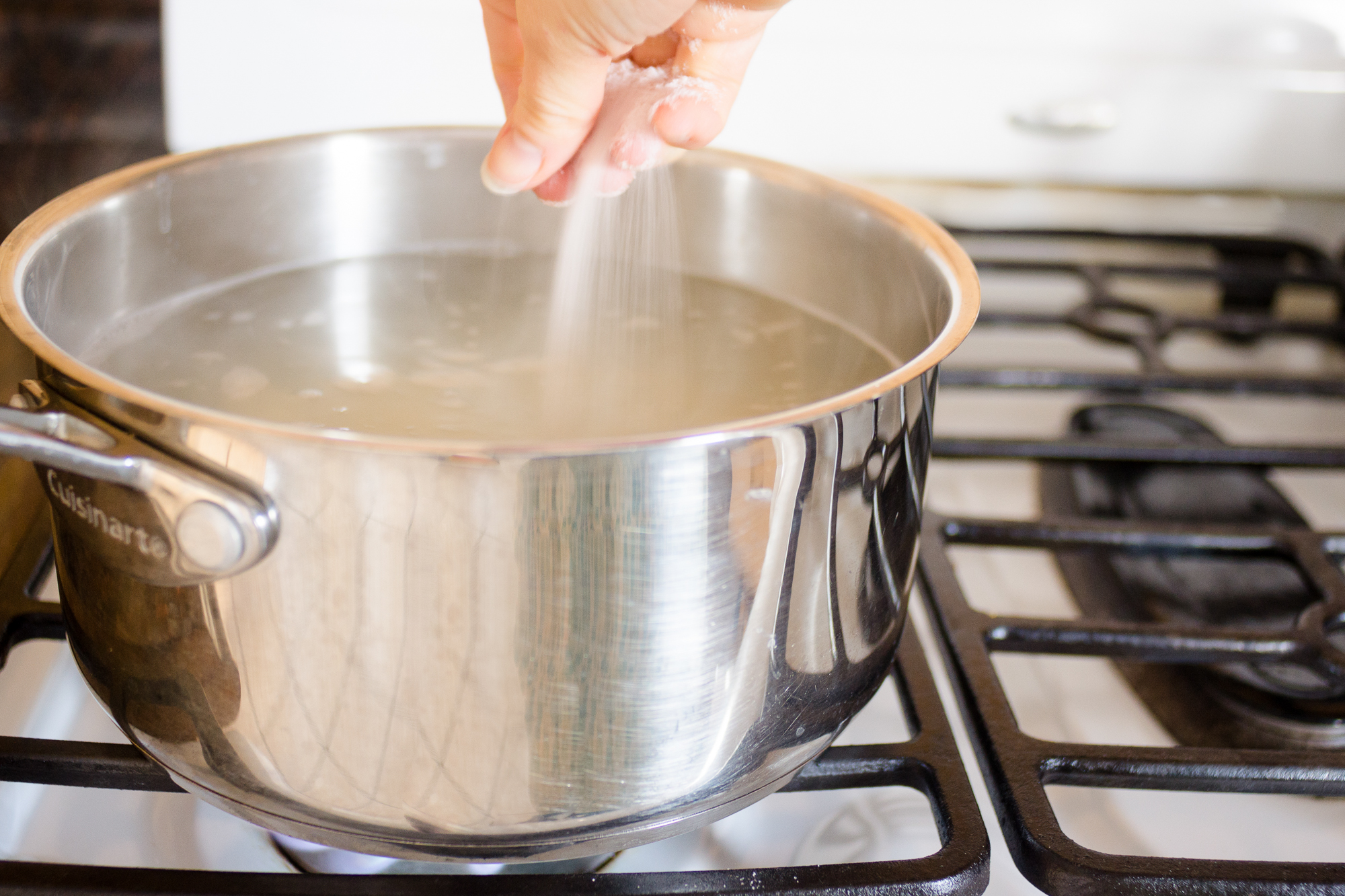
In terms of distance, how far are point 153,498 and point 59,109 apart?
0.46m

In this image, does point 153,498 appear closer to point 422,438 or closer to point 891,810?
point 422,438

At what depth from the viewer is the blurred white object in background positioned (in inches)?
29.4

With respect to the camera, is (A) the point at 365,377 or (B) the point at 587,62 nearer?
(B) the point at 587,62

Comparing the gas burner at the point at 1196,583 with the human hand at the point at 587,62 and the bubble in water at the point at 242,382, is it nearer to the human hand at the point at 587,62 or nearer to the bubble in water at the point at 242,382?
the human hand at the point at 587,62

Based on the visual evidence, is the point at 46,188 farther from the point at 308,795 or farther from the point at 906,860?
the point at 906,860

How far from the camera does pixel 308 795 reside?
0.34 meters

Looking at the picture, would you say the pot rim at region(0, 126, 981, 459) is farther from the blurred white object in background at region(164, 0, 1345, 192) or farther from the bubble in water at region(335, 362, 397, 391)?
the blurred white object in background at region(164, 0, 1345, 192)

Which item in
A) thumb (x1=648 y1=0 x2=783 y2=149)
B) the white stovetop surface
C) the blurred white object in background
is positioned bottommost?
the white stovetop surface

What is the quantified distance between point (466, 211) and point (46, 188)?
0.24m

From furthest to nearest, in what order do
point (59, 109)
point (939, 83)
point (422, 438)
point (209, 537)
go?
point (939, 83), point (59, 109), point (422, 438), point (209, 537)

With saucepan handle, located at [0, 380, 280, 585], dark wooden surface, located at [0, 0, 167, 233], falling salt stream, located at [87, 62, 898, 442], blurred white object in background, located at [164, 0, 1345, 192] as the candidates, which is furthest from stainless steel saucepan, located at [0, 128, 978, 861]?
blurred white object in background, located at [164, 0, 1345, 192]

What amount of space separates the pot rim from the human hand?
89 mm

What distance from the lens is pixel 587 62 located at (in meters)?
0.38

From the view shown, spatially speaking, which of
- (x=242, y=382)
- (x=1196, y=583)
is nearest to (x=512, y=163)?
(x=242, y=382)
